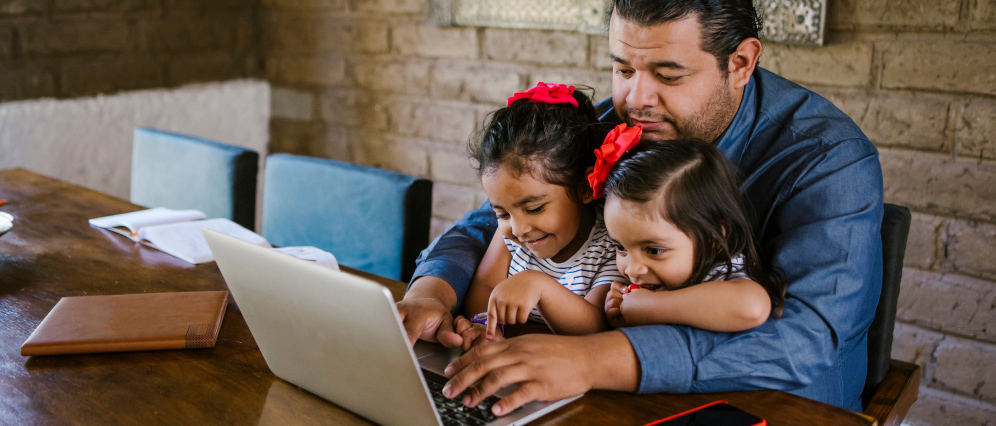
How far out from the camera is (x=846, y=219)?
1.10m

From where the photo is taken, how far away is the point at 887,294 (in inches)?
49.6

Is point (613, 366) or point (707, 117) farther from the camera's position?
point (707, 117)

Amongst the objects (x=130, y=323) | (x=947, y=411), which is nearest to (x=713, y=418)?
(x=130, y=323)

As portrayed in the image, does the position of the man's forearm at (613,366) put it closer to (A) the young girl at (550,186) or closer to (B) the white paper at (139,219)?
(A) the young girl at (550,186)

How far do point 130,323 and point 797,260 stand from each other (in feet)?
3.17

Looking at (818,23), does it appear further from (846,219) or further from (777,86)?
(846,219)

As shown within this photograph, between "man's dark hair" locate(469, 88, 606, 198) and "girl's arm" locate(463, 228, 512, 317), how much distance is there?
153 mm

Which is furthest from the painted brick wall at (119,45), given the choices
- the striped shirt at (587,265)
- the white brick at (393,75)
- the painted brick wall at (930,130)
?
the striped shirt at (587,265)

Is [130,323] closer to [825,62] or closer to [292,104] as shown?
[825,62]

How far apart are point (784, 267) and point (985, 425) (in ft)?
4.05

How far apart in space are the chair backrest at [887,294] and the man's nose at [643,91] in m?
0.41

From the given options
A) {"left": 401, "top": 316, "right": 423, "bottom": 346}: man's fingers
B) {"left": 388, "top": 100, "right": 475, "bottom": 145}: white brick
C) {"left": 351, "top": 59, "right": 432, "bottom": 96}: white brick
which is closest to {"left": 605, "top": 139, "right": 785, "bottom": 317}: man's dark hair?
{"left": 401, "top": 316, "right": 423, "bottom": 346}: man's fingers

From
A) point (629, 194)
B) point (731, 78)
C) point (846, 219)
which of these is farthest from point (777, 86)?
point (629, 194)

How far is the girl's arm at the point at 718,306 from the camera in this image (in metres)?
0.97
